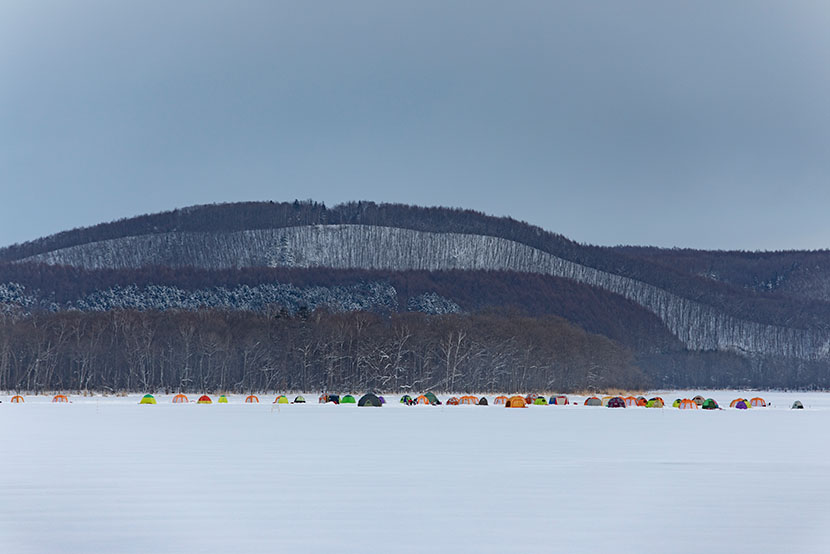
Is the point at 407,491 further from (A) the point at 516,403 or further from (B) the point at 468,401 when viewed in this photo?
(B) the point at 468,401

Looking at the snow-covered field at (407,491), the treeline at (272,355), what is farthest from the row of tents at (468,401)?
the snow-covered field at (407,491)

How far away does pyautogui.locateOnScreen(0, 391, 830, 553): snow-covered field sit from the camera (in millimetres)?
19547

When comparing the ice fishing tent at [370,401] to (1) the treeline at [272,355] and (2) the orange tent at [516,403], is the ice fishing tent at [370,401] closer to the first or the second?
(2) the orange tent at [516,403]

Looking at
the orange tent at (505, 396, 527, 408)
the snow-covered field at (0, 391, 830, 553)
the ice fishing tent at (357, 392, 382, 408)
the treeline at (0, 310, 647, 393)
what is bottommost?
the snow-covered field at (0, 391, 830, 553)

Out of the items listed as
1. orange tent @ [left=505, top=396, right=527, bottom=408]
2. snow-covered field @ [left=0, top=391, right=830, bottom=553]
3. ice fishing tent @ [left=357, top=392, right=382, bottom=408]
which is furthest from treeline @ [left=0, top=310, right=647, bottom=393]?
snow-covered field @ [left=0, top=391, right=830, bottom=553]

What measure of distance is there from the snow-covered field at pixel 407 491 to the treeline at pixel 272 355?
86.8 metres

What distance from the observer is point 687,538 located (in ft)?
65.2

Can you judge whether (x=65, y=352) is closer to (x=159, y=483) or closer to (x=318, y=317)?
(x=318, y=317)

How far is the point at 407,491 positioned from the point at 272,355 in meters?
116

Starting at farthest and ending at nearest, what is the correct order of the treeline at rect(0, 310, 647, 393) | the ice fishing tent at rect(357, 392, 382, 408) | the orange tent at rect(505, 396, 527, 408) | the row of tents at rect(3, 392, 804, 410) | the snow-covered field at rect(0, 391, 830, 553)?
the treeline at rect(0, 310, 647, 393), the row of tents at rect(3, 392, 804, 410), the ice fishing tent at rect(357, 392, 382, 408), the orange tent at rect(505, 396, 527, 408), the snow-covered field at rect(0, 391, 830, 553)

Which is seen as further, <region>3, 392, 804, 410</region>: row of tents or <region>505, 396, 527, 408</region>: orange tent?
<region>3, 392, 804, 410</region>: row of tents

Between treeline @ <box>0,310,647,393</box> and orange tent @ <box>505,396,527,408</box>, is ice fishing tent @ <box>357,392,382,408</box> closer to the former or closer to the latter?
orange tent @ <box>505,396,527,408</box>

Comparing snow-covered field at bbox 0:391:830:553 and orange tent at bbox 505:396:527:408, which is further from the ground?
orange tent at bbox 505:396:527:408

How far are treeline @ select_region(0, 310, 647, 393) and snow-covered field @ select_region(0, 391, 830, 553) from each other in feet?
285
